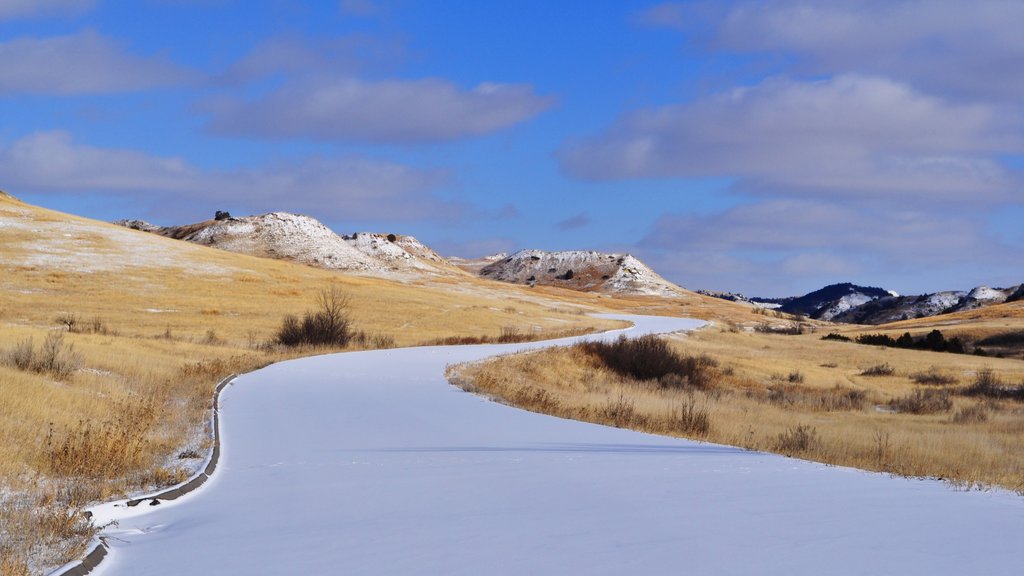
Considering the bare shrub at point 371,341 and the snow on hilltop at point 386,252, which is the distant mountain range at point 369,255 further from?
the bare shrub at point 371,341

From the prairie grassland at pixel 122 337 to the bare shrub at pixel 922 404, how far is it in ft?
60.3

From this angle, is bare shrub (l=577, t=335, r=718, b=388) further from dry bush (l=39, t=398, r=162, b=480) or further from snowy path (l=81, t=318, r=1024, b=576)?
dry bush (l=39, t=398, r=162, b=480)

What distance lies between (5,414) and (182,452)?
236 cm

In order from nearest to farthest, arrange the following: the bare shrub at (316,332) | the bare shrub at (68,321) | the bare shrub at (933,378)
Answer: the bare shrub at (933,378) < the bare shrub at (68,321) < the bare shrub at (316,332)

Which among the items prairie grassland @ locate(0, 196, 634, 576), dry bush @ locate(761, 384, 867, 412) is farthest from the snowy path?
dry bush @ locate(761, 384, 867, 412)

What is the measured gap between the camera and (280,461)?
10367 millimetres

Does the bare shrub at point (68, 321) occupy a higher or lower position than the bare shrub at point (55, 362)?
higher

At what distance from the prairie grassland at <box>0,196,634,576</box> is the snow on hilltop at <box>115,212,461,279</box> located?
2021 centimetres

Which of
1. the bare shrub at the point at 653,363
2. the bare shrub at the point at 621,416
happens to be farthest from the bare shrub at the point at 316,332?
the bare shrub at the point at 621,416

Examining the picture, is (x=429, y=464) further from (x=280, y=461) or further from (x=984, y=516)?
(x=984, y=516)

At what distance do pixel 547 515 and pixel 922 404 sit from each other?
22.2 meters

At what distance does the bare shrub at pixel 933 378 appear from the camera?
35.3 metres

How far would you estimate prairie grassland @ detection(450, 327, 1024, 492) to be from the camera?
1382 cm

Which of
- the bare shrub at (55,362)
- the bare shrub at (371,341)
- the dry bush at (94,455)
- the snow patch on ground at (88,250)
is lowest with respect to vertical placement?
the dry bush at (94,455)
